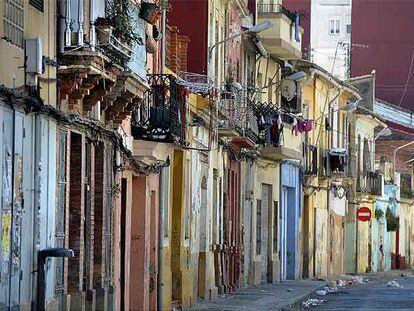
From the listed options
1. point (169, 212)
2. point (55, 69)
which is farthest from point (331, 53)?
Result: point (55, 69)

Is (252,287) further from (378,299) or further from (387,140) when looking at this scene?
(387,140)

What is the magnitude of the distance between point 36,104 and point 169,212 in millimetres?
12135

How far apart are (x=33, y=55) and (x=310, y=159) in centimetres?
3652

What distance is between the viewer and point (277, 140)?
45344 millimetres

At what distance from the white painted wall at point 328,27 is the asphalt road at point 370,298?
2474 cm

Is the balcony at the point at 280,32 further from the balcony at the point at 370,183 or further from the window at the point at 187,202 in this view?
the balcony at the point at 370,183

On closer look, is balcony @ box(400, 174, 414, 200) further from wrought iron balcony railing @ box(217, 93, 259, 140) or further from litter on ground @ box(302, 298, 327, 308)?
litter on ground @ box(302, 298, 327, 308)

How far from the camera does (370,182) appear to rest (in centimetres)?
6531

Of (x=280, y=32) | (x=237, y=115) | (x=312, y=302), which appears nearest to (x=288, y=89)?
(x=280, y=32)

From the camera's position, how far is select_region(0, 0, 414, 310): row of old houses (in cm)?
1898

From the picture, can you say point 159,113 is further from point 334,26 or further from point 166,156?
point 334,26

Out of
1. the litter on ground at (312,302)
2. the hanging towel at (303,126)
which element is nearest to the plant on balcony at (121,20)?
the litter on ground at (312,302)

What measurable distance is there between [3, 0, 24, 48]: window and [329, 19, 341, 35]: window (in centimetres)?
5997

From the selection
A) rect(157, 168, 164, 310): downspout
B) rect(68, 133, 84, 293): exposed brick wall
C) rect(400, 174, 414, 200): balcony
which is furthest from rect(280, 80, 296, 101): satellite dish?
rect(68, 133, 84, 293): exposed brick wall
